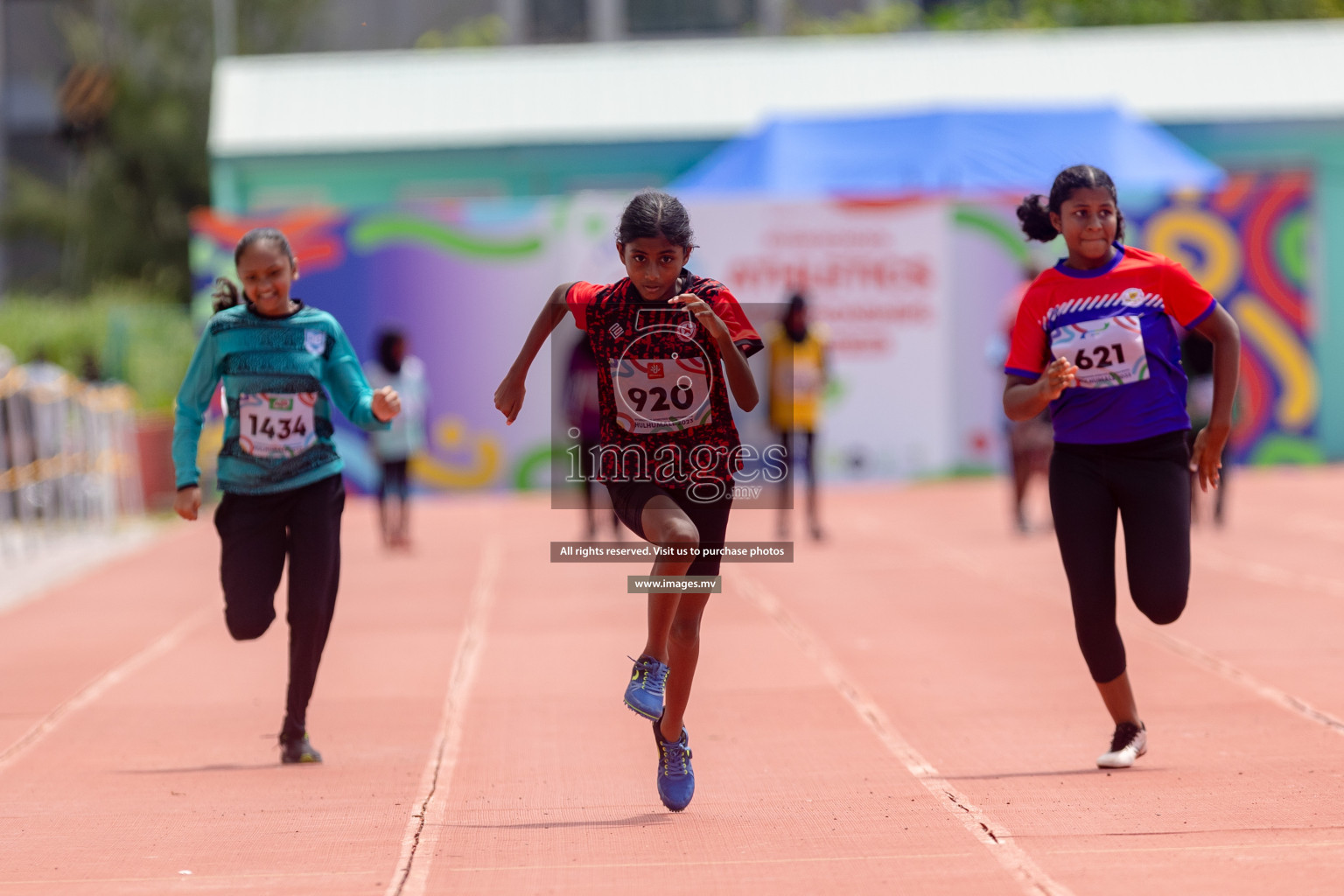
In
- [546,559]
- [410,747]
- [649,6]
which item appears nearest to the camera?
[410,747]

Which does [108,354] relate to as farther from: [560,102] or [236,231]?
[560,102]


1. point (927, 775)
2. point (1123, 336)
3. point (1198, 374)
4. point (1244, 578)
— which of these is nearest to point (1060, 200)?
point (1123, 336)

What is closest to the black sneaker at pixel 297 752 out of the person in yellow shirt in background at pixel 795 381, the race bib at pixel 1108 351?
the race bib at pixel 1108 351

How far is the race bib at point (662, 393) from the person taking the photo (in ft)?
18.6

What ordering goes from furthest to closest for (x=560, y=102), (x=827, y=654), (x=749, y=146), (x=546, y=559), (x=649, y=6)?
1. (x=649, y=6)
2. (x=560, y=102)
3. (x=749, y=146)
4. (x=546, y=559)
5. (x=827, y=654)

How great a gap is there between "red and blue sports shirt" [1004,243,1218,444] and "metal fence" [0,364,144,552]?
1075 centimetres

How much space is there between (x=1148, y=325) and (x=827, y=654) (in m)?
3.80

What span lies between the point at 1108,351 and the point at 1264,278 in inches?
668

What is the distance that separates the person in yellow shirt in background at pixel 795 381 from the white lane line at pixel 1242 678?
213 inches

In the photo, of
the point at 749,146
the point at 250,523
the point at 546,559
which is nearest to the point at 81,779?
the point at 250,523

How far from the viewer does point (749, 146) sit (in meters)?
23.6

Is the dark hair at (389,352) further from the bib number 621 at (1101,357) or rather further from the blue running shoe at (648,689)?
the blue running shoe at (648,689)

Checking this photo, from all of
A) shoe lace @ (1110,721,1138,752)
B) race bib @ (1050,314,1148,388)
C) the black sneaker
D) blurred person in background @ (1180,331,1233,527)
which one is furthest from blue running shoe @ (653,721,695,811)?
blurred person in background @ (1180,331,1233,527)

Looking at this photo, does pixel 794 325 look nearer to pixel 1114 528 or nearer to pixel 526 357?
pixel 1114 528
